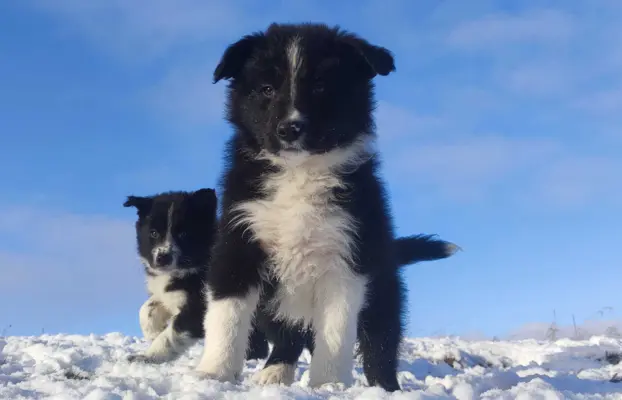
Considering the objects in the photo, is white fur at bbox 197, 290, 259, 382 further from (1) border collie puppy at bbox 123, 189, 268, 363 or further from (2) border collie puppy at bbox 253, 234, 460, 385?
(1) border collie puppy at bbox 123, 189, 268, 363

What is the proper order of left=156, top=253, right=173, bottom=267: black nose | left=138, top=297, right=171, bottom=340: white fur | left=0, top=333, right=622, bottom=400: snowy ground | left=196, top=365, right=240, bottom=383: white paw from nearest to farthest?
1. left=0, top=333, right=622, bottom=400: snowy ground
2. left=196, top=365, right=240, bottom=383: white paw
3. left=156, top=253, right=173, bottom=267: black nose
4. left=138, top=297, right=171, bottom=340: white fur

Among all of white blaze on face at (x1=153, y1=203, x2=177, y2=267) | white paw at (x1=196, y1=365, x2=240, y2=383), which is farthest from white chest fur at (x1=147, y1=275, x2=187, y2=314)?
white paw at (x1=196, y1=365, x2=240, y2=383)

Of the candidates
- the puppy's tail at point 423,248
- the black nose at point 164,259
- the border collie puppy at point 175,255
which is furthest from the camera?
the black nose at point 164,259

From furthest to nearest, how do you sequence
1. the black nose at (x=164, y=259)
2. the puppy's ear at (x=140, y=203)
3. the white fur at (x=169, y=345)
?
the puppy's ear at (x=140, y=203) → the black nose at (x=164, y=259) → the white fur at (x=169, y=345)

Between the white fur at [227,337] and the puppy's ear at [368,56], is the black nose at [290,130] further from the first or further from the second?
the white fur at [227,337]

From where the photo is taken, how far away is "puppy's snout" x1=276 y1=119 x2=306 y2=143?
4312 mm

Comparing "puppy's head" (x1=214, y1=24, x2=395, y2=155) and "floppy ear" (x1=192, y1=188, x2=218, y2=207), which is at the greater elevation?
"floppy ear" (x1=192, y1=188, x2=218, y2=207)

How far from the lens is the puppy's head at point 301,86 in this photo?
14.4 feet

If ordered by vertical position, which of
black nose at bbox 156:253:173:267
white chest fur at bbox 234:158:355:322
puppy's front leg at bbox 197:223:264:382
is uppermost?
black nose at bbox 156:253:173:267

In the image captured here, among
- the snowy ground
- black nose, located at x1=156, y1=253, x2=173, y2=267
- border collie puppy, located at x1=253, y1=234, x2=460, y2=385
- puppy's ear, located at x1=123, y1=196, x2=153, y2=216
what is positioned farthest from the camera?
puppy's ear, located at x1=123, y1=196, x2=153, y2=216

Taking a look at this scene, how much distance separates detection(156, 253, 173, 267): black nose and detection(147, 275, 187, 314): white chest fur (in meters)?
0.16

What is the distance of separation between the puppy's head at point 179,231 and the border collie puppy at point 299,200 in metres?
3.02

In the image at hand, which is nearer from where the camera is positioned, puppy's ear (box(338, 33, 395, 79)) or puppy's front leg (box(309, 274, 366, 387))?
puppy's front leg (box(309, 274, 366, 387))

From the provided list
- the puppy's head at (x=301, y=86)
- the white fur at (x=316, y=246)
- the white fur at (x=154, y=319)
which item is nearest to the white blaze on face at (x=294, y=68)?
the puppy's head at (x=301, y=86)
